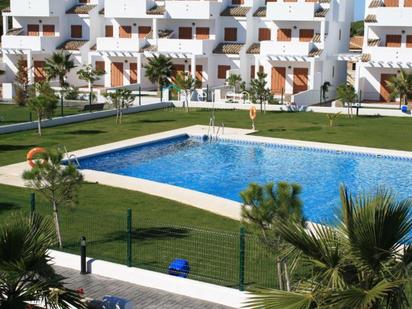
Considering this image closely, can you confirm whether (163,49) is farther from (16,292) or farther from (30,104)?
(16,292)

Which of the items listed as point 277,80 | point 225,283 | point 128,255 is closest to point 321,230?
point 225,283

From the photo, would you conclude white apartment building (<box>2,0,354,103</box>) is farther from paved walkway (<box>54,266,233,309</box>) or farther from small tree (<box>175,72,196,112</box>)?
paved walkway (<box>54,266,233,309</box>)

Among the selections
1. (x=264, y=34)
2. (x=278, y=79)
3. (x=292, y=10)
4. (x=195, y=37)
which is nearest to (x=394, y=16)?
(x=292, y=10)

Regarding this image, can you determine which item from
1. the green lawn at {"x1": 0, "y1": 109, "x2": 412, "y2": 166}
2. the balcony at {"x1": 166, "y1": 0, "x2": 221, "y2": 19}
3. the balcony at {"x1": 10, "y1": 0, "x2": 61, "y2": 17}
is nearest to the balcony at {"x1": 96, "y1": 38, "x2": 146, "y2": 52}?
the balcony at {"x1": 166, "y1": 0, "x2": 221, "y2": 19}

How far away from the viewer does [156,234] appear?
15.3 m

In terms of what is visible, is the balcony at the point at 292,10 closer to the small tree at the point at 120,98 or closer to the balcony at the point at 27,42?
the small tree at the point at 120,98

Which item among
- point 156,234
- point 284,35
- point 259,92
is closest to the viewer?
point 156,234

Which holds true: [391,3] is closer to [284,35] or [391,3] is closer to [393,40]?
[393,40]

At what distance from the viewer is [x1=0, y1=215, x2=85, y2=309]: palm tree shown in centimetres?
790

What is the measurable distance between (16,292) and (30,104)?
21879mm

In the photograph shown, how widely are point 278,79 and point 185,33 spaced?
848 cm

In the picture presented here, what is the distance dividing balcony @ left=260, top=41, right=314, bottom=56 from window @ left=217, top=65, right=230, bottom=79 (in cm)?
424

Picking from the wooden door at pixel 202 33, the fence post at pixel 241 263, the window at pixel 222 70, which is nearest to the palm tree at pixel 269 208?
the fence post at pixel 241 263

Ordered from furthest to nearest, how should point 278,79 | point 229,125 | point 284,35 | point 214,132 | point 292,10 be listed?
point 284,35 < point 278,79 < point 292,10 < point 229,125 < point 214,132
